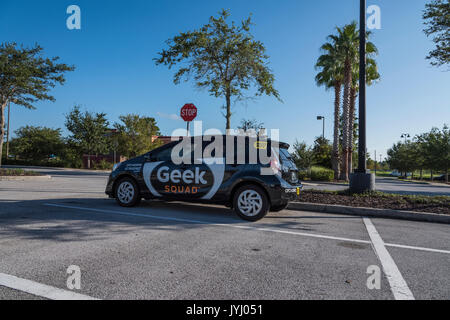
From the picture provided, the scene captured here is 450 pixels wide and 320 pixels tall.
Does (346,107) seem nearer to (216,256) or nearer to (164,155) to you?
(164,155)

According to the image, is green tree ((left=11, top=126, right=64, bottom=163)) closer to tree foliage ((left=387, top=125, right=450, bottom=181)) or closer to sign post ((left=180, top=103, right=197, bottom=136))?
sign post ((left=180, top=103, right=197, bottom=136))

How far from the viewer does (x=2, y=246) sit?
3.83 m

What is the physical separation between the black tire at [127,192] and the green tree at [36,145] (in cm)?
3877

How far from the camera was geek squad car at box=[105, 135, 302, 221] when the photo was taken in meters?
5.89

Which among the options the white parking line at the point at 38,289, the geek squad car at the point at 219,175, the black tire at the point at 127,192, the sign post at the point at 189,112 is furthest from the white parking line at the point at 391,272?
the sign post at the point at 189,112

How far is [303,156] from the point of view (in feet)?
76.4

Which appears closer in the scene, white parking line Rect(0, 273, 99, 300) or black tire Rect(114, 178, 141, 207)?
white parking line Rect(0, 273, 99, 300)

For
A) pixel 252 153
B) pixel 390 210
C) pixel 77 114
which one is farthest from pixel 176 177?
pixel 77 114

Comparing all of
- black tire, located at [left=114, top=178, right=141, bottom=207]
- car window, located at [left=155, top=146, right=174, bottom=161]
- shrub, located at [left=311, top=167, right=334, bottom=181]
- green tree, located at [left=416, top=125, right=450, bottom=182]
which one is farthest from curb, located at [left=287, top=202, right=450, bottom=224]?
green tree, located at [left=416, top=125, right=450, bottom=182]

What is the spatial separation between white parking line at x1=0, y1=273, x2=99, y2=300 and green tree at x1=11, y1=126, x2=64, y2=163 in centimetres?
4296

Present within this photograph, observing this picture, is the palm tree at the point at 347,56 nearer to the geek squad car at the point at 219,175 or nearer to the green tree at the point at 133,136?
the geek squad car at the point at 219,175

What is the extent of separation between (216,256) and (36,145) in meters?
46.5

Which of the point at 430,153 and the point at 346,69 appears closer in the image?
the point at 346,69

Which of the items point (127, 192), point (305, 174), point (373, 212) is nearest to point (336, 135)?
point (305, 174)
